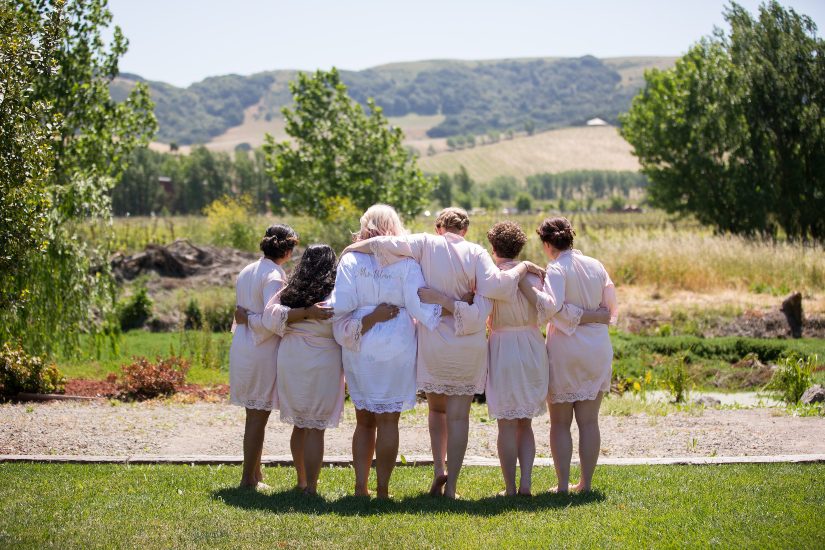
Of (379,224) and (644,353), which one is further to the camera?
(644,353)

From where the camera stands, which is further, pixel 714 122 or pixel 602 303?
pixel 714 122

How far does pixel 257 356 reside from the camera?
6973 mm

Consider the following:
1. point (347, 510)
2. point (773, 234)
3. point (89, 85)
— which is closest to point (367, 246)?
point (347, 510)

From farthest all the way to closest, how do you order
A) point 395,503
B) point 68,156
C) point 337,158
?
point 337,158 < point 68,156 < point 395,503

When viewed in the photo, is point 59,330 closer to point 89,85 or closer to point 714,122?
point 89,85

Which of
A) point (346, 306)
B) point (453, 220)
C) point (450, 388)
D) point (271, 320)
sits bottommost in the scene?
point (450, 388)

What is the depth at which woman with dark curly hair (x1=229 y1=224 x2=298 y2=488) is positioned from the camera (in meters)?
6.97

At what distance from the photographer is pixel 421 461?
8234 millimetres

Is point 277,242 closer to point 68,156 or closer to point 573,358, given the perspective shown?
point 573,358

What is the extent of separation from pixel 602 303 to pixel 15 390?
7.87 m

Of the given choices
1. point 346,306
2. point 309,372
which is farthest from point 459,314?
point 309,372

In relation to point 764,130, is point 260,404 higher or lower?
lower

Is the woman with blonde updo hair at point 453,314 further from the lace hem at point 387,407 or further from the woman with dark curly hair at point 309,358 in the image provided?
the woman with dark curly hair at point 309,358

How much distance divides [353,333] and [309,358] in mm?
440
